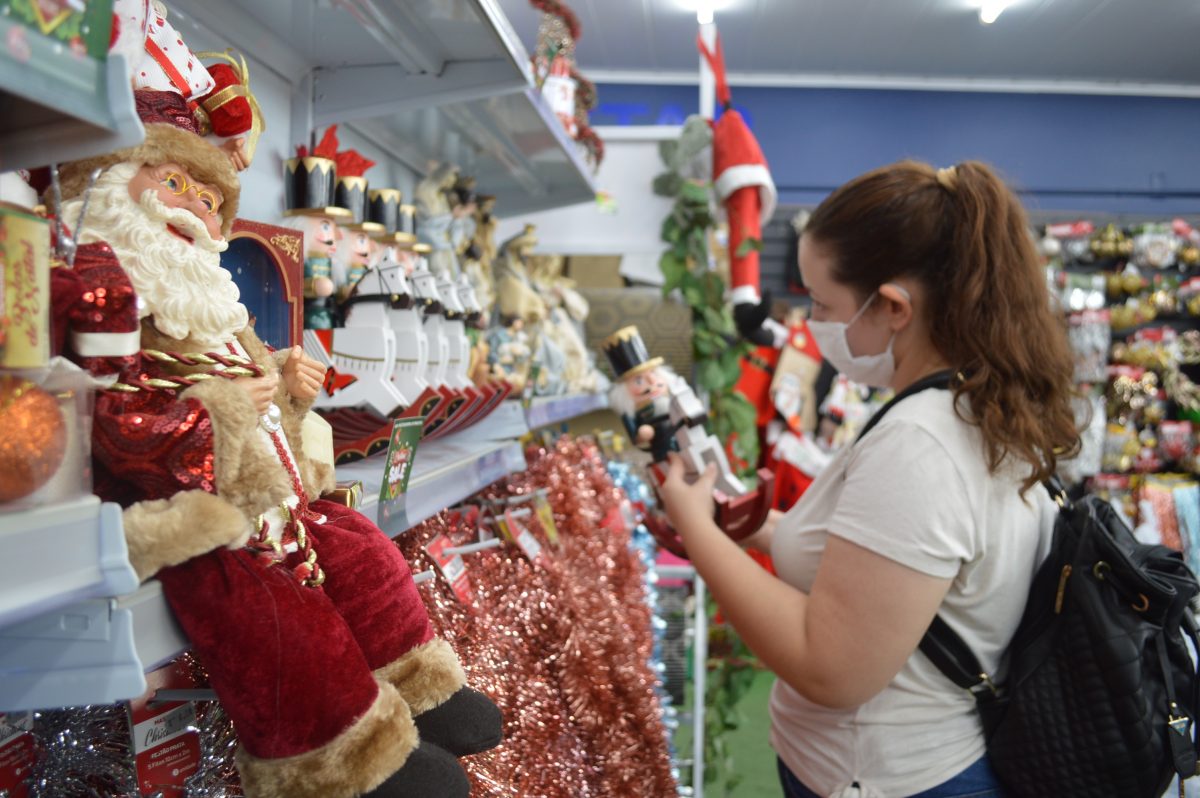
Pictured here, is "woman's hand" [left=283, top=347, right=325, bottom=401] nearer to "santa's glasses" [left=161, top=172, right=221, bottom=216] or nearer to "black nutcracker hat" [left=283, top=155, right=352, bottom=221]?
"santa's glasses" [left=161, top=172, right=221, bottom=216]

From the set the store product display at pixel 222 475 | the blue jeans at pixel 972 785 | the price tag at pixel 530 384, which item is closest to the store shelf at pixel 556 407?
the price tag at pixel 530 384

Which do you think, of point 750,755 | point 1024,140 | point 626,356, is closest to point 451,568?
point 626,356

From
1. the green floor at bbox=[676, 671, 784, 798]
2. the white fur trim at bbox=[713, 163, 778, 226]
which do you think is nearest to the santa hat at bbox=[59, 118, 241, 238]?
the green floor at bbox=[676, 671, 784, 798]

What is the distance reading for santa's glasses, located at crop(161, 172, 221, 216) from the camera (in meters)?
0.57

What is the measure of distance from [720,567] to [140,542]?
32.7 inches

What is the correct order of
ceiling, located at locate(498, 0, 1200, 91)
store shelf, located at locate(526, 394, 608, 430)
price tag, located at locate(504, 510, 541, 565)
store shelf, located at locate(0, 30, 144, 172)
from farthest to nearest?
1. ceiling, located at locate(498, 0, 1200, 91)
2. store shelf, located at locate(526, 394, 608, 430)
3. price tag, located at locate(504, 510, 541, 565)
4. store shelf, located at locate(0, 30, 144, 172)

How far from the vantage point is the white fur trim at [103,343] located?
17.6 inches

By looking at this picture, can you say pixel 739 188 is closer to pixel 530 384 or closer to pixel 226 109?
pixel 530 384

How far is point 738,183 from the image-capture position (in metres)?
3.14

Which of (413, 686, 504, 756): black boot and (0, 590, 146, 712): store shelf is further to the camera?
(413, 686, 504, 756): black boot

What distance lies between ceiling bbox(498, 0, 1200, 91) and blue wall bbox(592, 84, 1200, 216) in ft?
0.53

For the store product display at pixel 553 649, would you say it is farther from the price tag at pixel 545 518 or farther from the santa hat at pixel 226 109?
the santa hat at pixel 226 109

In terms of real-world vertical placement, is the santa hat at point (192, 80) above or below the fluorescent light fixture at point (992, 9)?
below

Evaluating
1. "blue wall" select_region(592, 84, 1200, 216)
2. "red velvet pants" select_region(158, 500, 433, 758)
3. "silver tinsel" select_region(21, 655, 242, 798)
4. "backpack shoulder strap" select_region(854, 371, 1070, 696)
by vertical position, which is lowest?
"backpack shoulder strap" select_region(854, 371, 1070, 696)
